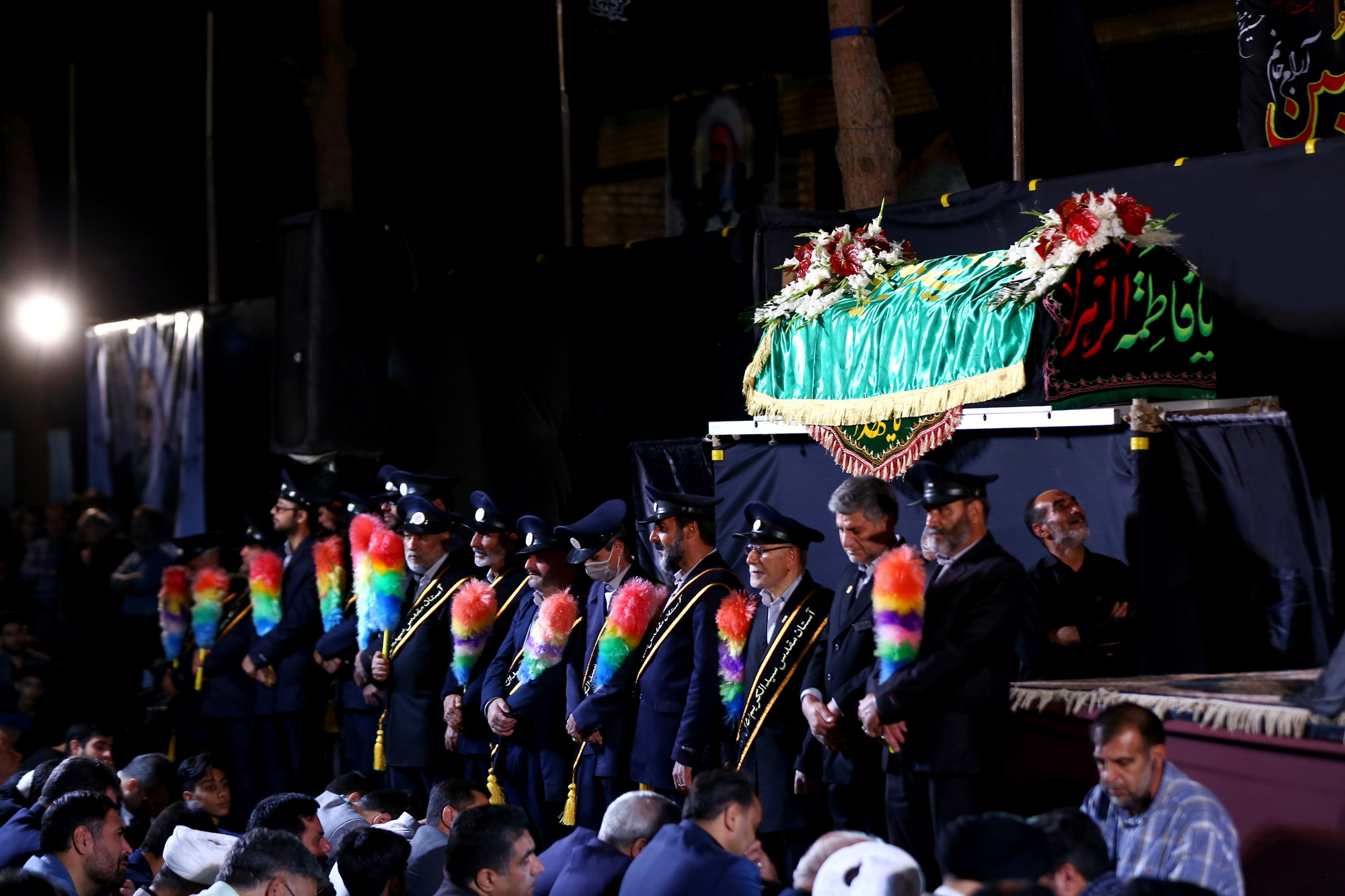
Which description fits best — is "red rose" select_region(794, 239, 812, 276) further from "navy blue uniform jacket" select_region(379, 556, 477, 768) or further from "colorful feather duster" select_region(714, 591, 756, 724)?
"navy blue uniform jacket" select_region(379, 556, 477, 768)

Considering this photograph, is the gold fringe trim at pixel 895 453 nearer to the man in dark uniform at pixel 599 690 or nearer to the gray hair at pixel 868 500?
the gray hair at pixel 868 500

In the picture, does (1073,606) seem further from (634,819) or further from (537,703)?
(537,703)

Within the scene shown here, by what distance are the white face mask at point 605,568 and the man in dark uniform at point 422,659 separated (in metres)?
0.96

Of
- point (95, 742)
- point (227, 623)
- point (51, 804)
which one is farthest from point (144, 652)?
point (51, 804)

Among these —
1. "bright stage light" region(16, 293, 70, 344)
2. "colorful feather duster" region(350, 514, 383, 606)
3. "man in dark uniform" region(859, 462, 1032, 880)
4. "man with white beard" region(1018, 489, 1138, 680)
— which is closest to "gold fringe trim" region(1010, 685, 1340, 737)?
"man in dark uniform" region(859, 462, 1032, 880)

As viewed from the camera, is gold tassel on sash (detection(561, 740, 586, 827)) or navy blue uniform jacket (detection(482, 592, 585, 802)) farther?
navy blue uniform jacket (detection(482, 592, 585, 802))

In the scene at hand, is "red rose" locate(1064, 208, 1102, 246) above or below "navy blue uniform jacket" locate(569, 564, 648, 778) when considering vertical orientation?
above

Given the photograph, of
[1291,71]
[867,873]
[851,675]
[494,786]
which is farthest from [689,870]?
[1291,71]

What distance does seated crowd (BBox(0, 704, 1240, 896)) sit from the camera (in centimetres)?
346

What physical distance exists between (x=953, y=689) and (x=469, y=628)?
2.80m

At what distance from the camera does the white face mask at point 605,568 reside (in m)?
6.19

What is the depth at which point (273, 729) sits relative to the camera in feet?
26.2

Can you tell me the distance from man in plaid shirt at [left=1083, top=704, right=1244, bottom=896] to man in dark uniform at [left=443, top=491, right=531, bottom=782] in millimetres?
3374

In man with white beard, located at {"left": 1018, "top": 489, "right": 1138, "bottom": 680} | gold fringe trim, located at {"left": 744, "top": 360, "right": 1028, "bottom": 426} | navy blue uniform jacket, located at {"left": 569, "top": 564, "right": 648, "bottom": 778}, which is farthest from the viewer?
navy blue uniform jacket, located at {"left": 569, "top": 564, "right": 648, "bottom": 778}
